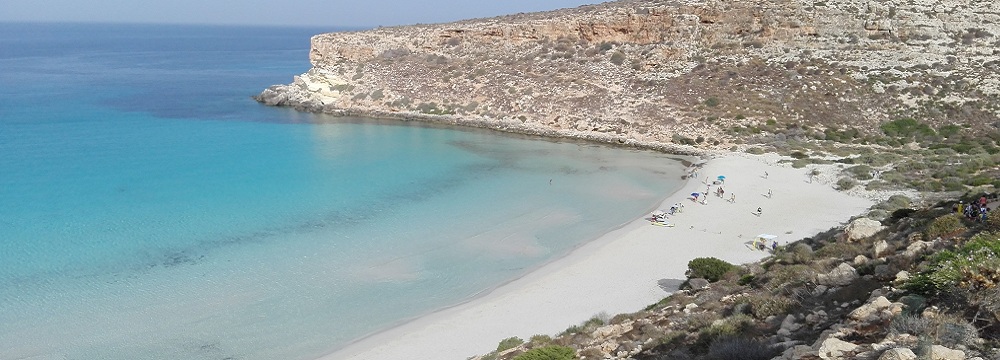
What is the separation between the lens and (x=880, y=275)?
33.3 feet

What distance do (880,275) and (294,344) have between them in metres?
12.1

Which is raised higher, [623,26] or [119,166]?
[623,26]

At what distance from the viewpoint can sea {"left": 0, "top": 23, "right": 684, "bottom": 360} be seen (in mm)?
16641

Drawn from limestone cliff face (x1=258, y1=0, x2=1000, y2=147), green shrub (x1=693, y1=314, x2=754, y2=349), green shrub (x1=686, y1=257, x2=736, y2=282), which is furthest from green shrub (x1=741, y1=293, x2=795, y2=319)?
limestone cliff face (x1=258, y1=0, x2=1000, y2=147)

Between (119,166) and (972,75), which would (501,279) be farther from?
(972,75)

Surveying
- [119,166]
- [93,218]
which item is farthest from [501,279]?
[119,166]

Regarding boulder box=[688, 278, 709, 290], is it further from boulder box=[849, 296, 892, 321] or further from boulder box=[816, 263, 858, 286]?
boulder box=[849, 296, 892, 321]

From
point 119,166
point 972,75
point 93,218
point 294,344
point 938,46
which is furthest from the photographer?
point 938,46

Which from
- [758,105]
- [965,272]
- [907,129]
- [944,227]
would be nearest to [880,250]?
[944,227]

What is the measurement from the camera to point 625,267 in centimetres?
2012

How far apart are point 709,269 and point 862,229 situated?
353 centimetres

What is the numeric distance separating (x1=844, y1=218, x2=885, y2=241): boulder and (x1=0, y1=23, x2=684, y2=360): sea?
348 inches

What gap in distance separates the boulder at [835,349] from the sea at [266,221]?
37.7 ft

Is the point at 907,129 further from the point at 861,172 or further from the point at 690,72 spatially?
the point at 690,72
